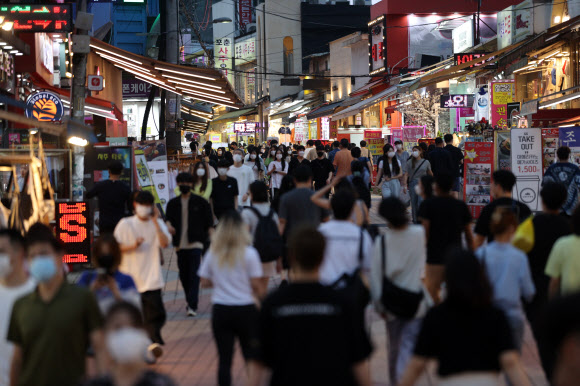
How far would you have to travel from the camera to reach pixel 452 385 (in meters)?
4.02

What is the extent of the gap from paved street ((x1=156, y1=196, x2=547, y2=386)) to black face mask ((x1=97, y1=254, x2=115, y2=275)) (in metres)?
1.89

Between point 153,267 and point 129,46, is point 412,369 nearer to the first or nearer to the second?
point 153,267

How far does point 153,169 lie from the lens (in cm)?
1709

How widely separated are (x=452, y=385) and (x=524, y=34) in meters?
24.5

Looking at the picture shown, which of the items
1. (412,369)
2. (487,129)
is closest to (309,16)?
(487,129)

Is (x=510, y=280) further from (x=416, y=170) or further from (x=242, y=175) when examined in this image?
(x=416, y=170)

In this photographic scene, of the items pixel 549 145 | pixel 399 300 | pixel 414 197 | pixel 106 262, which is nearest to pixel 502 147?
pixel 549 145

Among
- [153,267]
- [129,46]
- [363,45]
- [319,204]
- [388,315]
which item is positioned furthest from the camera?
[363,45]

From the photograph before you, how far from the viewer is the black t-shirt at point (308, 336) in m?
3.83

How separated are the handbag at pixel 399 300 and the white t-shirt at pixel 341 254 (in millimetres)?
272

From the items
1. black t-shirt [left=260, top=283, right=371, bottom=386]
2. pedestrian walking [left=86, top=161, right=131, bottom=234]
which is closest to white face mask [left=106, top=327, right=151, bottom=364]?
black t-shirt [left=260, top=283, right=371, bottom=386]

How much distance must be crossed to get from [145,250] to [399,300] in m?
2.91

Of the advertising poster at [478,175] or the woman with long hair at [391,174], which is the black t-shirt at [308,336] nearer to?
the woman with long hair at [391,174]

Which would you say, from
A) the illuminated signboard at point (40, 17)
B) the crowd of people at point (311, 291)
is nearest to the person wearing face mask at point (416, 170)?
the crowd of people at point (311, 291)
